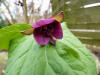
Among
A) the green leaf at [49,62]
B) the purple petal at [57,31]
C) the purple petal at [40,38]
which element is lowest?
the green leaf at [49,62]

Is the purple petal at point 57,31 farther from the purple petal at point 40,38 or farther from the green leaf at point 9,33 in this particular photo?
the green leaf at point 9,33

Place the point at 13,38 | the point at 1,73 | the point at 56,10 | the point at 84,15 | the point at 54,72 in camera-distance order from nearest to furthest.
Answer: the point at 54,72 → the point at 13,38 → the point at 1,73 → the point at 56,10 → the point at 84,15

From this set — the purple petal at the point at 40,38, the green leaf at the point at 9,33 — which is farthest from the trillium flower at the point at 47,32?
the green leaf at the point at 9,33

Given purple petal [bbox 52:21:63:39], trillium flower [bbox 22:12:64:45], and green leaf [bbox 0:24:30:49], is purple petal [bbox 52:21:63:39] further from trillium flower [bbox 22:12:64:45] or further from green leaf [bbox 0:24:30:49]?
green leaf [bbox 0:24:30:49]

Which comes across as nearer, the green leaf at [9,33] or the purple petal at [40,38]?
the purple petal at [40,38]

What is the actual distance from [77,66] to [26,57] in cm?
14

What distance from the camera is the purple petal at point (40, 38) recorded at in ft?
1.01

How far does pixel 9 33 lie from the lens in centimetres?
43

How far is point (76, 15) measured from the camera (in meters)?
1.44

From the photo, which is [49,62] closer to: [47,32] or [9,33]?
[47,32]

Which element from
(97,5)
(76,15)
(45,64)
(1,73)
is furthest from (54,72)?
(76,15)

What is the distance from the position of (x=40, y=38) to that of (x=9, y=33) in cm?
17

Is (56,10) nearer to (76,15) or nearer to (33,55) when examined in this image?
(76,15)

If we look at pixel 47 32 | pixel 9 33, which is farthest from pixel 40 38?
pixel 9 33
